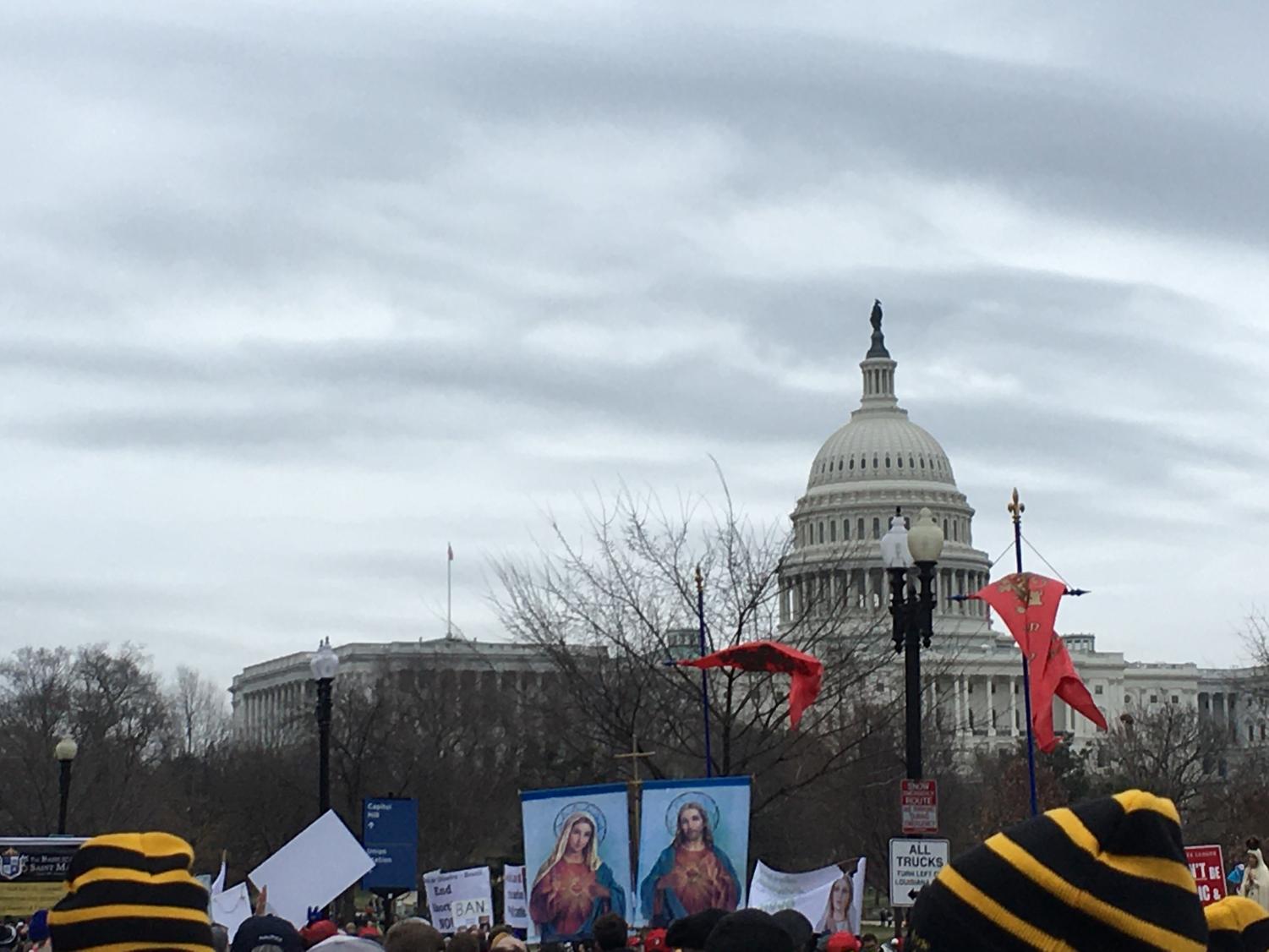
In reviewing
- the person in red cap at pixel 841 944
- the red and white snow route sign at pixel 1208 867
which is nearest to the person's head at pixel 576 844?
the red and white snow route sign at pixel 1208 867

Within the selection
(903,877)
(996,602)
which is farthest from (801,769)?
(903,877)

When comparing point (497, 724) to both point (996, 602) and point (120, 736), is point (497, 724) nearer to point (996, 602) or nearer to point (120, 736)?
point (120, 736)

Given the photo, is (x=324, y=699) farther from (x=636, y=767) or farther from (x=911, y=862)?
(x=911, y=862)

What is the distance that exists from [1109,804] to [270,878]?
50.8ft

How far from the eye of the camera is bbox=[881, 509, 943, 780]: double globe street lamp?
2184cm

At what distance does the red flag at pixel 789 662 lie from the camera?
92.3 feet

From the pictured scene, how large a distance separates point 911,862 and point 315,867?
4.97 m

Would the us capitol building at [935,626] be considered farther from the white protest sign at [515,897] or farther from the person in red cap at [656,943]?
the person in red cap at [656,943]

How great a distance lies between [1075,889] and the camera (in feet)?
13.8

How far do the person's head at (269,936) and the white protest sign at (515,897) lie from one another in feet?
60.0

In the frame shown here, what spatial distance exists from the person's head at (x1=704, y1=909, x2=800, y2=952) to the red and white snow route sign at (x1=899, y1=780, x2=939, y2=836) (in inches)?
559

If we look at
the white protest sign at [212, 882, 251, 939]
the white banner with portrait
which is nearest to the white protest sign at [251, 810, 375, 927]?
the white banner with portrait

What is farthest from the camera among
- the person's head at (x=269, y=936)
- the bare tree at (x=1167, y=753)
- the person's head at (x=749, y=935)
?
the bare tree at (x=1167, y=753)

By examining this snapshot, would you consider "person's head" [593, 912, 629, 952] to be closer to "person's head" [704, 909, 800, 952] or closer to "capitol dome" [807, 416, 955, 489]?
"person's head" [704, 909, 800, 952]
